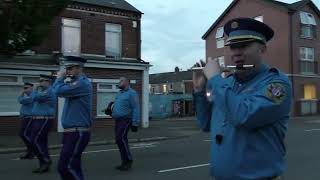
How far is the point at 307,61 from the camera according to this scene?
44.4 m

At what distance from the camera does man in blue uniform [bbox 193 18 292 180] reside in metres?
3.25

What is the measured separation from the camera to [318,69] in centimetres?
4588

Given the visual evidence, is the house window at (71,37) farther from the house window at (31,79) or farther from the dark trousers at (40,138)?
the dark trousers at (40,138)

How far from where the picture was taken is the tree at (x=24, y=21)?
16.0 m

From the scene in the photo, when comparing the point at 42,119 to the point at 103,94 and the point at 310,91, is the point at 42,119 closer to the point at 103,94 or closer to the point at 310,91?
the point at 103,94

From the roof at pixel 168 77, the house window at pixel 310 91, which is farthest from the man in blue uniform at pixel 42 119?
the roof at pixel 168 77

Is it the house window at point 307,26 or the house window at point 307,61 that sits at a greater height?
the house window at point 307,26

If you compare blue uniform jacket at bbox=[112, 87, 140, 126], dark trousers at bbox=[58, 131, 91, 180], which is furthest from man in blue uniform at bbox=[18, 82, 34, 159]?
dark trousers at bbox=[58, 131, 91, 180]

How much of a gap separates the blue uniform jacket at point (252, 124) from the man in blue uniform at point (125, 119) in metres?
7.74

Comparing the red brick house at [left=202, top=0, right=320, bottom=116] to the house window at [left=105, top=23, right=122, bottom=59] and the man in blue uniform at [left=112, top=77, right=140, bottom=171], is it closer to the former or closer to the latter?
the house window at [left=105, top=23, right=122, bottom=59]

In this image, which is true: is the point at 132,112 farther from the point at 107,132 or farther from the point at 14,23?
the point at 107,132

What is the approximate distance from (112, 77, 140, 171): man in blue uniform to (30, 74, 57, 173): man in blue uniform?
1393 mm

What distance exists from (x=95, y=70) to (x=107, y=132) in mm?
3123

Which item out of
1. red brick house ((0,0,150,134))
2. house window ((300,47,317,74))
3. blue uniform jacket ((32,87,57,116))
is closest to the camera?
blue uniform jacket ((32,87,57,116))
